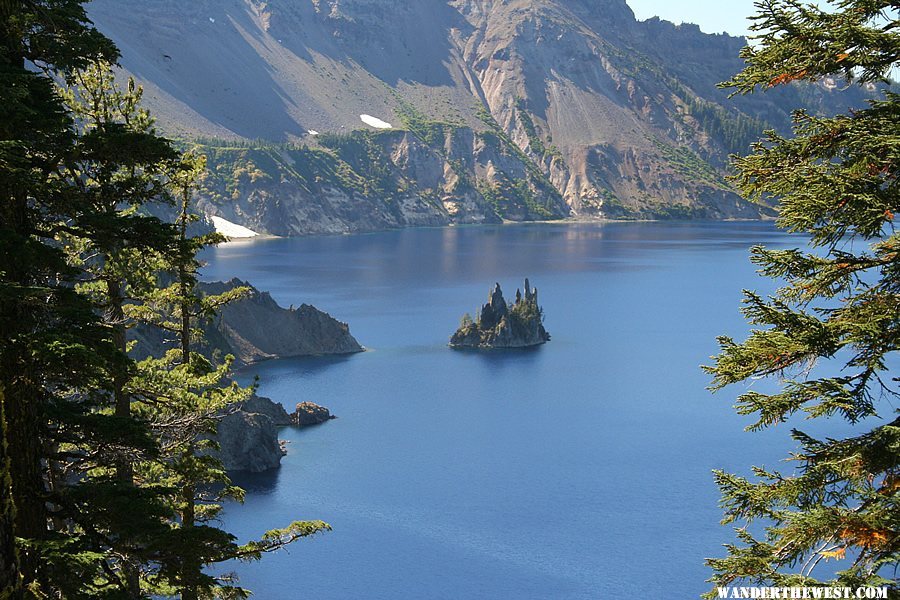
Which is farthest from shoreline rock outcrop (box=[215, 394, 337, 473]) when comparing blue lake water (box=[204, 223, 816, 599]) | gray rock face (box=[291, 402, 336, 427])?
gray rock face (box=[291, 402, 336, 427])

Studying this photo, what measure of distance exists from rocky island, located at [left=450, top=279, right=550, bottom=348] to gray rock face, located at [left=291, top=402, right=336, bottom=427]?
5175cm

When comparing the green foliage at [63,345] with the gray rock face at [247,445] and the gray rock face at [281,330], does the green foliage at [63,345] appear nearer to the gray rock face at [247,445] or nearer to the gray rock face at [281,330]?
the gray rock face at [247,445]

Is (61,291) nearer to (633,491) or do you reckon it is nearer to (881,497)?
(881,497)

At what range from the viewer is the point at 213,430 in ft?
73.0

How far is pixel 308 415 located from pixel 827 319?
351 feet

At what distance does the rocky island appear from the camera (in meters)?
171

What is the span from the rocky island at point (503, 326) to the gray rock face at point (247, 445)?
2782 inches

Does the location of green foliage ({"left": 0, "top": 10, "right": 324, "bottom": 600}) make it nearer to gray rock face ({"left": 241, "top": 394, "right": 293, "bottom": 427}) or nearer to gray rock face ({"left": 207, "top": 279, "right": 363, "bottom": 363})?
gray rock face ({"left": 241, "top": 394, "right": 293, "bottom": 427})

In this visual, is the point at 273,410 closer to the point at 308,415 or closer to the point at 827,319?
the point at 308,415

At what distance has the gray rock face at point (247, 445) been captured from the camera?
98625mm

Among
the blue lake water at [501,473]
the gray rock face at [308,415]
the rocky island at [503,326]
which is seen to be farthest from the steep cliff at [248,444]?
the rocky island at [503,326]

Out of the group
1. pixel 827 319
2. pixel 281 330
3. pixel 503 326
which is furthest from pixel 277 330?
pixel 827 319

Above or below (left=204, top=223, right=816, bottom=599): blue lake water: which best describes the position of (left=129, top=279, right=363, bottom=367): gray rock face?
above

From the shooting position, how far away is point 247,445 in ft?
326
